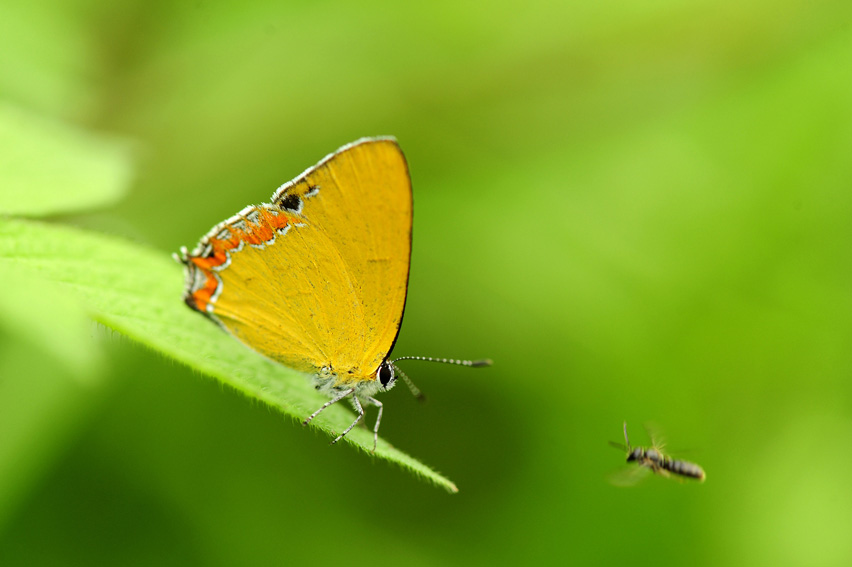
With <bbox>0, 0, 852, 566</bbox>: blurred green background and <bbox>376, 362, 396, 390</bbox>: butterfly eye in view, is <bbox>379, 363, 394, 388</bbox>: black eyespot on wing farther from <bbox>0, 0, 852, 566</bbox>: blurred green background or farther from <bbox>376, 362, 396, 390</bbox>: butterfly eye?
<bbox>0, 0, 852, 566</bbox>: blurred green background

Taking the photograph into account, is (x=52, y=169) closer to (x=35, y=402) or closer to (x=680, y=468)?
(x=35, y=402)

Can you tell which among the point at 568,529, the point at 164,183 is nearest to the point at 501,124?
the point at 164,183

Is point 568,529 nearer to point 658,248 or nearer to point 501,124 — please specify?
point 658,248

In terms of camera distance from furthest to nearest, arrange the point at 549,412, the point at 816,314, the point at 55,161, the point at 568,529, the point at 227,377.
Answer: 1. the point at 816,314
2. the point at 549,412
3. the point at 568,529
4. the point at 55,161
5. the point at 227,377

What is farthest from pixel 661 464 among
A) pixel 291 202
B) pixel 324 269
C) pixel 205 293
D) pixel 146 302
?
pixel 146 302

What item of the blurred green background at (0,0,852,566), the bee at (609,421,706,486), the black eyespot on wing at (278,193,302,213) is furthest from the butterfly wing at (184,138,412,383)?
the bee at (609,421,706,486)

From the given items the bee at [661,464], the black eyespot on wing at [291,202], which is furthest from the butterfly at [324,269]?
the bee at [661,464]
